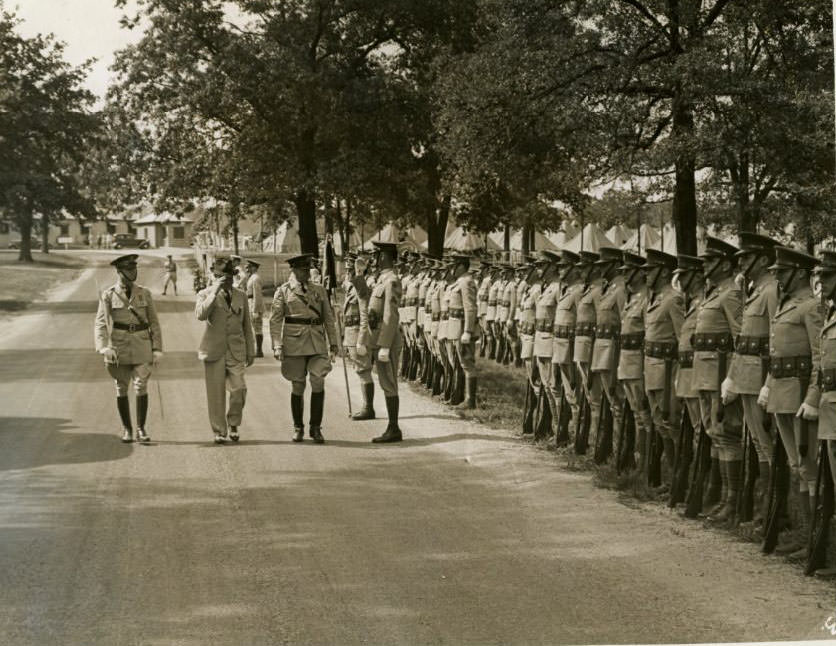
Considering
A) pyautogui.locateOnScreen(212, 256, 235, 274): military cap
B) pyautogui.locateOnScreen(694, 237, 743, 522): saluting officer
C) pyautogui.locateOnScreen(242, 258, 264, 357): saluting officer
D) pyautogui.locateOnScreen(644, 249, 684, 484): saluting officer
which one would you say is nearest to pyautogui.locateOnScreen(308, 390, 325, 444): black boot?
pyautogui.locateOnScreen(212, 256, 235, 274): military cap

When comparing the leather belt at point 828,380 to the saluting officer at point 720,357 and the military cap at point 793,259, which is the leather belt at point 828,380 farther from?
the saluting officer at point 720,357

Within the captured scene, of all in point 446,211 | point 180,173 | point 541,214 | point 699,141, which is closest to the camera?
point 699,141

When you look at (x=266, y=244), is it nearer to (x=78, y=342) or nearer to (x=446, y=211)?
(x=446, y=211)

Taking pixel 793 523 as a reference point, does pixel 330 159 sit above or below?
above

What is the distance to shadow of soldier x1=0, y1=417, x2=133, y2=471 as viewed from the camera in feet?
33.4

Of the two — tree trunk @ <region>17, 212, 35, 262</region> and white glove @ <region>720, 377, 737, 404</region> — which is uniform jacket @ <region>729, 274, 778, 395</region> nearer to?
white glove @ <region>720, 377, 737, 404</region>

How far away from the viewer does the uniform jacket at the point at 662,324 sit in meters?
8.73

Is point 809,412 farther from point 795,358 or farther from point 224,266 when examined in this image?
point 224,266

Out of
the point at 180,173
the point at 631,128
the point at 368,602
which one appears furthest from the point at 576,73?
the point at 368,602

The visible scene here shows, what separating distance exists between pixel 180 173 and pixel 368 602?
61.1ft

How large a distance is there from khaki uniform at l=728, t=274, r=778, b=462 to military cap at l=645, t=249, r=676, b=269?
4.93ft

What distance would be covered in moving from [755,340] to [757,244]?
650mm

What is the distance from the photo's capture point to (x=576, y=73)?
21078mm

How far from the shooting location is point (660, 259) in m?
9.02
